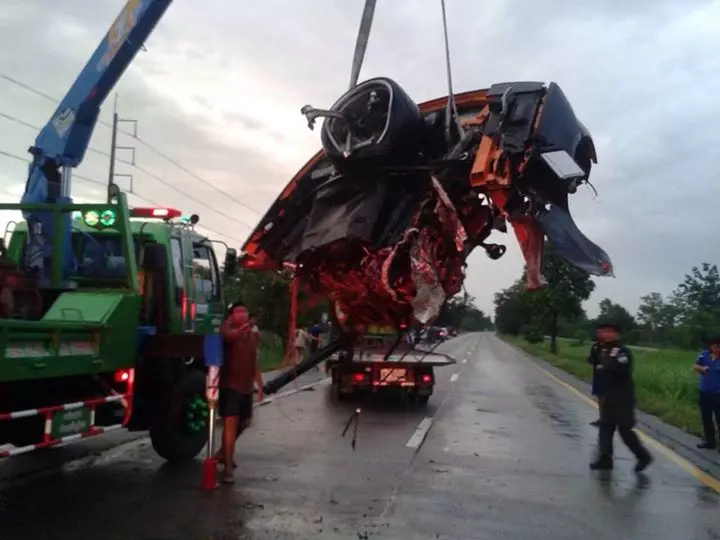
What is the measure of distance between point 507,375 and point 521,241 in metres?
25.1

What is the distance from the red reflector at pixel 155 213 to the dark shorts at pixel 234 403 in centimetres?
213

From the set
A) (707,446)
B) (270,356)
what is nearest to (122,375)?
(707,446)

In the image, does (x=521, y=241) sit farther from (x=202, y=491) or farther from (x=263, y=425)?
(x=263, y=425)

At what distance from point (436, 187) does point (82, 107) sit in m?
6.06

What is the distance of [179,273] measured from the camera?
9.81 metres

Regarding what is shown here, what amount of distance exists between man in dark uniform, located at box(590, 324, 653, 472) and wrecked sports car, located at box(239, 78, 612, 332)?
15.5ft

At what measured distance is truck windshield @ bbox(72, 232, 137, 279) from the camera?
350 inches

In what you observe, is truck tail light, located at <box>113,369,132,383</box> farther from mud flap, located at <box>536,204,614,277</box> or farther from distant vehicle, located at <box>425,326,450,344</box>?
mud flap, located at <box>536,204,614,277</box>

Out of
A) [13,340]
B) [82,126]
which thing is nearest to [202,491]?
[13,340]

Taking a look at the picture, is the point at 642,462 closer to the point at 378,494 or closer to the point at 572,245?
the point at 378,494

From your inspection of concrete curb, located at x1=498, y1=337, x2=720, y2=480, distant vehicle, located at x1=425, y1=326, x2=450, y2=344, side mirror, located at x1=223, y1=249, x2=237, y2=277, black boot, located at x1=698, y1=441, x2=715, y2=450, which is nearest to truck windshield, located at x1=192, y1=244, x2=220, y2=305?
side mirror, located at x1=223, y1=249, x2=237, y2=277

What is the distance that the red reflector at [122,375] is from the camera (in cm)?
797

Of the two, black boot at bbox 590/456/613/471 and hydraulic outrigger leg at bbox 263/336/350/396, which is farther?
black boot at bbox 590/456/613/471

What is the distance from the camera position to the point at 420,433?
13000 mm
